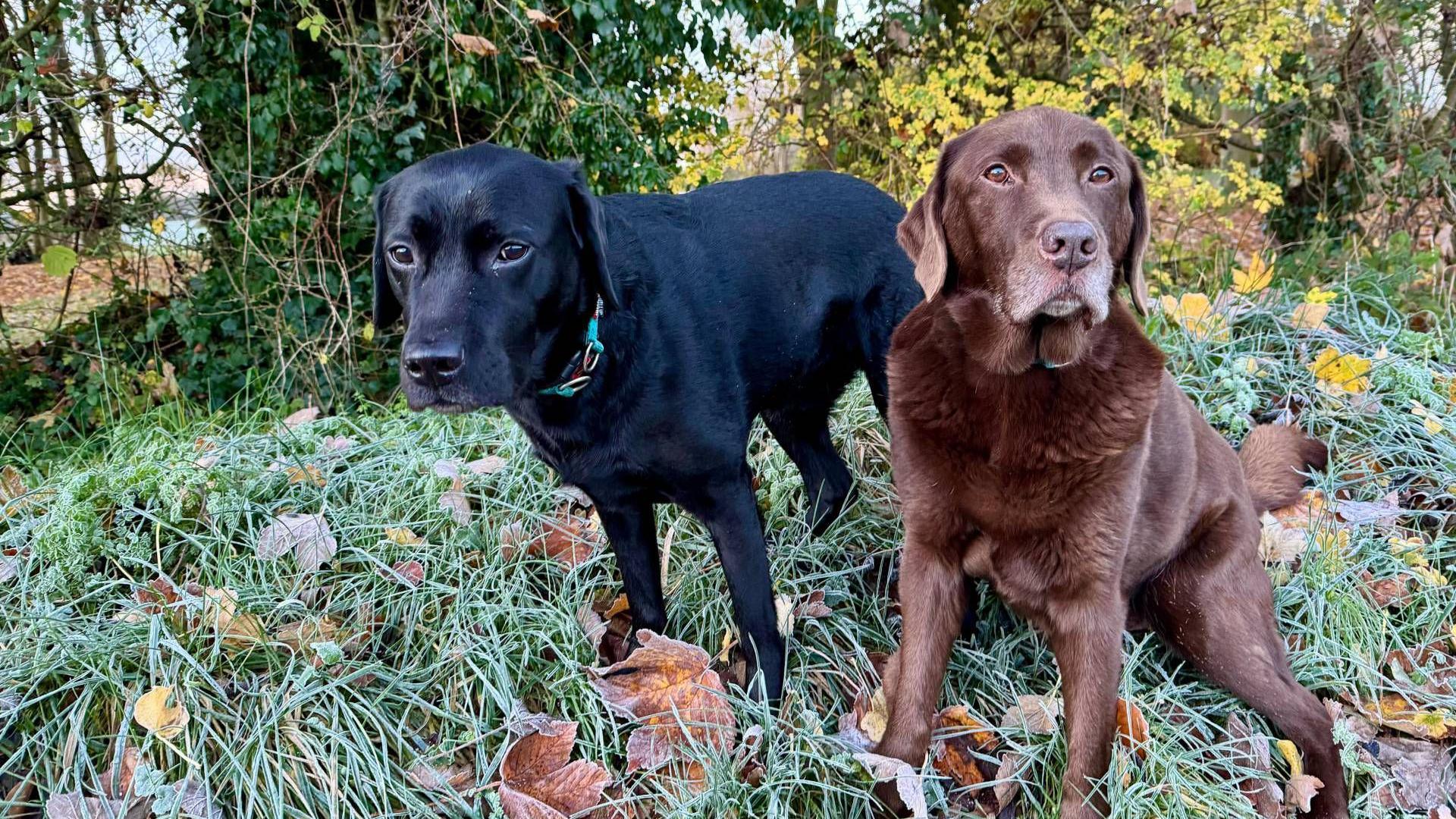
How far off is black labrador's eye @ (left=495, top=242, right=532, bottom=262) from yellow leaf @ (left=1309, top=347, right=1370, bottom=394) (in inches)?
116

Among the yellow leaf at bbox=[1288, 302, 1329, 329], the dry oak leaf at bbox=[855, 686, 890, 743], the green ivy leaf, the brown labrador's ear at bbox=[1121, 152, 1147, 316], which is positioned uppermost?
the brown labrador's ear at bbox=[1121, 152, 1147, 316]

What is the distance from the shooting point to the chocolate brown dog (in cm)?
198

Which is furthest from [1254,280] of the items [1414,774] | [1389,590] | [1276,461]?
[1414,774]

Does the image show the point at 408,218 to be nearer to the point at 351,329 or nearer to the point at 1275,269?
the point at 351,329

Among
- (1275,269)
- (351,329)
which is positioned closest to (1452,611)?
(1275,269)

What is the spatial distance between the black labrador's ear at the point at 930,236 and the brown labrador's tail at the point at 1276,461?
1.32 m

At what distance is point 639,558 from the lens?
2.49m

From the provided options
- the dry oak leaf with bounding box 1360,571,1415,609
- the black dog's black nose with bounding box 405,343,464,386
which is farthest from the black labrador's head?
the dry oak leaf with bounding box 1360,571,1415,609

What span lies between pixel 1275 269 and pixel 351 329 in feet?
14.7

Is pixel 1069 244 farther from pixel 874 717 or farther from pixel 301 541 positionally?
pixel 301 541

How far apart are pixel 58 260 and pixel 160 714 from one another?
268cm

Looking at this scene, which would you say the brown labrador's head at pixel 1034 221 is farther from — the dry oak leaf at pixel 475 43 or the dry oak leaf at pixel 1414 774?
the dry oak leaf at pixel 475 43

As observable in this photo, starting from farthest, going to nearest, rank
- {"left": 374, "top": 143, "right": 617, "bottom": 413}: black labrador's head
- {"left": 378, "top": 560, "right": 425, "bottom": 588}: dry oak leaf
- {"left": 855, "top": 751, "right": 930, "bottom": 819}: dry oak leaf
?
{"left": 378, "top": 560, "right": 425, "bottom": 588}: dry oak leaf, {"left": 855, "top": 751, "right": 930, "bottom": 819}: dry oak leaf, {"left": 374, "top": 143, "right": 617, "bottom": 413}: black labrador's head

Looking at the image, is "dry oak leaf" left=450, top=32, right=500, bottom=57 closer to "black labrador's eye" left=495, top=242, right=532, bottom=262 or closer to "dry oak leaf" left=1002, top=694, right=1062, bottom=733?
"black labrador's eye" left=495, top=242, right=532, bottom=262
